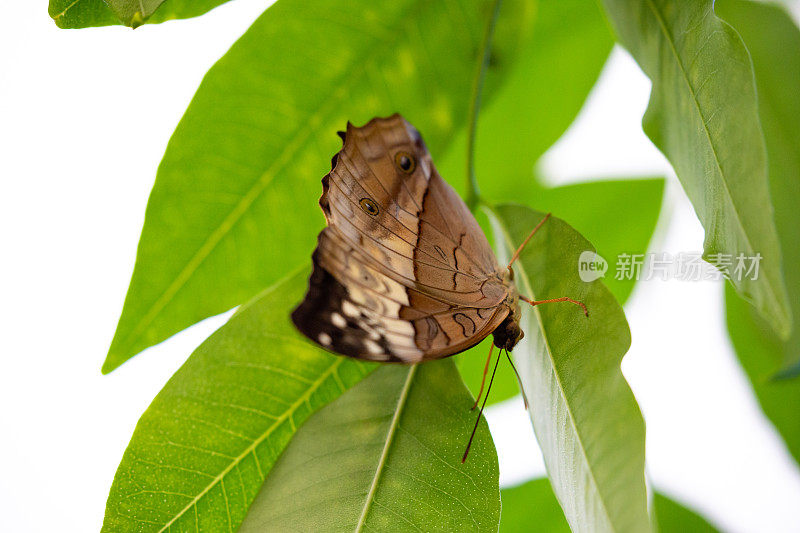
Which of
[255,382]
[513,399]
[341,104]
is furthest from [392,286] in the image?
[513,399]

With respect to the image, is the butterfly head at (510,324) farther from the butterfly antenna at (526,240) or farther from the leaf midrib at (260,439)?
the leaf midrib at (260,439)

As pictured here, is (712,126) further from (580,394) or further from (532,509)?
(532,509)

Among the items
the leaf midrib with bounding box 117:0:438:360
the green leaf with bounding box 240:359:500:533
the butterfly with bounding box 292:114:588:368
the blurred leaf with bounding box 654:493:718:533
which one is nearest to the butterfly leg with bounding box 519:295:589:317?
the butterfly with bounding box 292:114:588:368

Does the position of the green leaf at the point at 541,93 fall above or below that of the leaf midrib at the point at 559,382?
above

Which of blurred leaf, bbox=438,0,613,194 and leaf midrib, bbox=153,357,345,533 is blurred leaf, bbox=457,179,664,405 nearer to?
blurred leaf, bbox=438,0,613,194

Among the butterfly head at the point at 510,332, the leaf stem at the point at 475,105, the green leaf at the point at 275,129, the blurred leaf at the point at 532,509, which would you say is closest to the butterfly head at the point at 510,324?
the butterfly head at the point at 510,332
